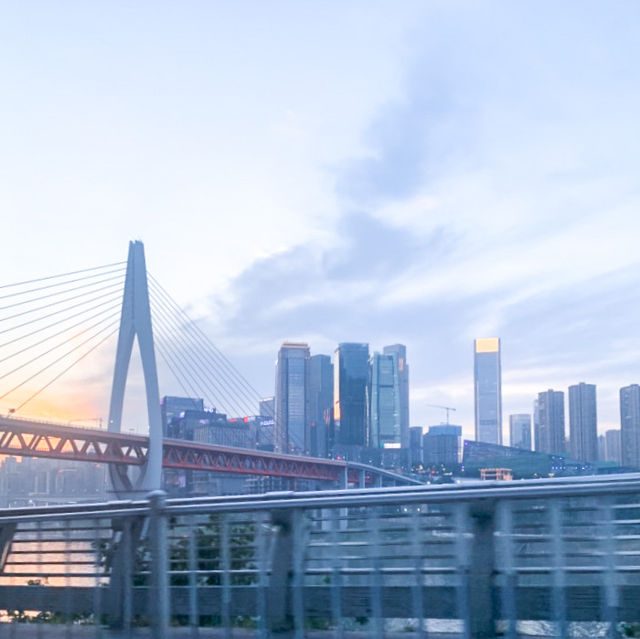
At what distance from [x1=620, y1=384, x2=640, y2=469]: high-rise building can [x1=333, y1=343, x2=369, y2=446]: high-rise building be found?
360 inches

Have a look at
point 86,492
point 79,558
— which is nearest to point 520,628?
point 79,558

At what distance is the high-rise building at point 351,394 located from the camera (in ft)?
100

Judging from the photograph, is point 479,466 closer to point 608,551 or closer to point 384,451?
point 608,551

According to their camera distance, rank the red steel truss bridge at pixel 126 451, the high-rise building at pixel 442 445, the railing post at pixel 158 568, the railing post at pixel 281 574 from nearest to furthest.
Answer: the railing post at pixel 281 574, the railing post at pixel 158 568, the high-rise building at pixel 442 445, the red steel truss bridge at pixel 126 451

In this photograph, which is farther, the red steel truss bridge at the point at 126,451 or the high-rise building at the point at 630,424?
the red steel truss bridge at the point at 126,451

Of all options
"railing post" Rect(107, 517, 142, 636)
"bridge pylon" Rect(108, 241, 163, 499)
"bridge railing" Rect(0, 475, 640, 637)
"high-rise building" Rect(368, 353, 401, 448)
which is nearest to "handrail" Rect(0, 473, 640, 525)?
"bridge railing" Rect(0, 475, 640, 637)

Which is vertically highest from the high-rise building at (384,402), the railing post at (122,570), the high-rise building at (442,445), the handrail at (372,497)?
the high-rise building at (384,402)

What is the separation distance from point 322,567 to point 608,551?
5.54ft

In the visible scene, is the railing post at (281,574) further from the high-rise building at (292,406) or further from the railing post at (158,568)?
the high-rise building at (292,406)

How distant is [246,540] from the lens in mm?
5652

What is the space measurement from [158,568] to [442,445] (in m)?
17.2

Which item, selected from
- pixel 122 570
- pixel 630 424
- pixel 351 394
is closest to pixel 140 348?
pixel 351 394

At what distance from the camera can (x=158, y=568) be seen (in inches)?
229

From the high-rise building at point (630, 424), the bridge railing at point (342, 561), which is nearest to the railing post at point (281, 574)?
the bridge railing at point (342, 561)
